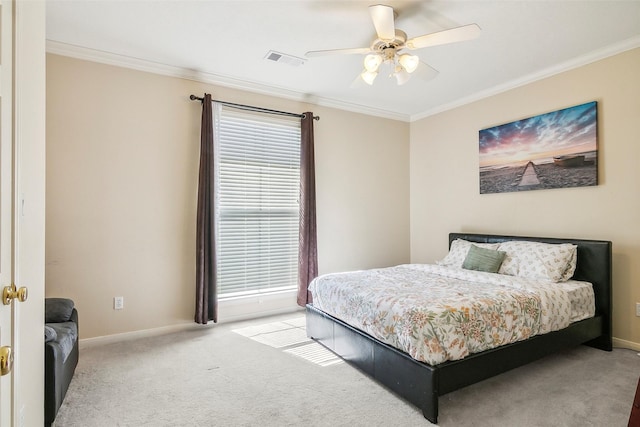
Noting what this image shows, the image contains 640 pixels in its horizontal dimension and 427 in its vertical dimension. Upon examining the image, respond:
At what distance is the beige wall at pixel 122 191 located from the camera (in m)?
3.02

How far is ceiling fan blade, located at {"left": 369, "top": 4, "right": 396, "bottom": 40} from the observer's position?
83.1 inches

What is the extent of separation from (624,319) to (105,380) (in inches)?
174

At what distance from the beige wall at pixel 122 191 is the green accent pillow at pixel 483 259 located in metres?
2.75

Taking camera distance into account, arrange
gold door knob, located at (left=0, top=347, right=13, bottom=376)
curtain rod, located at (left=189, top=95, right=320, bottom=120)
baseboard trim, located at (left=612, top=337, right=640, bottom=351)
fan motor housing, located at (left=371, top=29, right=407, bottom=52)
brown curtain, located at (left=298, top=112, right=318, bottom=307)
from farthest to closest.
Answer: brown curtain, located at (left=298, top=112, right=318, bottom=307) < curtain rod, located at (left=189, top=95, right=320, bottom=120) < baseboard trim, located at (left=612, top=337, right=640, bottom=351) < fan motor housing, located at (left=371, top=29, right=407, bottom=52) < gold door knob, located at (left=0, top=347, right=13, bottom=376)

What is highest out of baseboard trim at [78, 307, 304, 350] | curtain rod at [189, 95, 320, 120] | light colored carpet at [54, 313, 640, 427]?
curtain rod at [189, 95, 320, 120]

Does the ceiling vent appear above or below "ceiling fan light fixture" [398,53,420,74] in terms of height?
above

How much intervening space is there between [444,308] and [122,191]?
121 inches

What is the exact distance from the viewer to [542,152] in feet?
11.7

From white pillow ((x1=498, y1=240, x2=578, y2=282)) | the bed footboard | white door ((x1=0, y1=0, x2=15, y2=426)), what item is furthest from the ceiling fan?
the bed footboard

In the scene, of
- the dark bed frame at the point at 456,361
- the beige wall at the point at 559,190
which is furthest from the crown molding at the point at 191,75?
the dark bed frame at the point at 456,361

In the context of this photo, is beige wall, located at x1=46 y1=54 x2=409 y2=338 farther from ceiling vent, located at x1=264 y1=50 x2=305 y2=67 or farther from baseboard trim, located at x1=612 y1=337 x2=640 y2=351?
baseboard trim, located at x1=612 y1=337 x2=640 y2=351

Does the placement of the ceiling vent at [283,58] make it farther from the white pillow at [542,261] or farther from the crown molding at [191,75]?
the white pillow at [542,261]

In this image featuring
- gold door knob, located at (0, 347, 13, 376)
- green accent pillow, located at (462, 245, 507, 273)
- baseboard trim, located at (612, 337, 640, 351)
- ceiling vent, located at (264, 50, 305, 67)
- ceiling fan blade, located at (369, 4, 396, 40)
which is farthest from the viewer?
green accent pillow, located at (462, 245, 507, 273)

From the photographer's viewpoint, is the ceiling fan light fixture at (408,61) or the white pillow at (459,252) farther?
the white pillow at (459,252)
